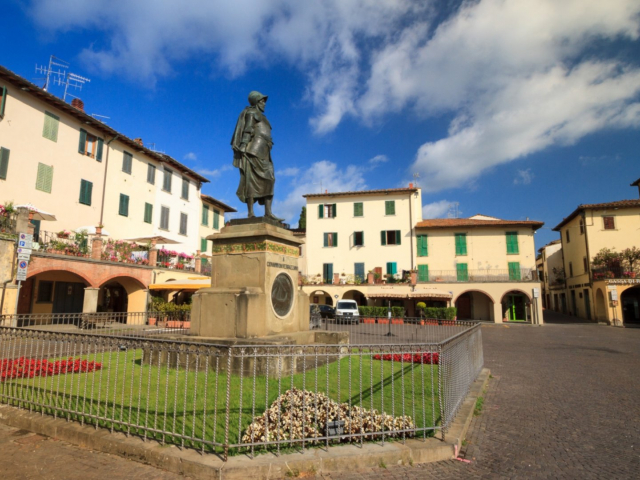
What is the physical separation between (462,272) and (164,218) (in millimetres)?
26024

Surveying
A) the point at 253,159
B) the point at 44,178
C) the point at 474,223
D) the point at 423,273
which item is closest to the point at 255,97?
the point at 253,159

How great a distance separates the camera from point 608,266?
107ft

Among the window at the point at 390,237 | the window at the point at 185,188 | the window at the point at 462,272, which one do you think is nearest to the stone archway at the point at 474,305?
the window at the point at 462,272

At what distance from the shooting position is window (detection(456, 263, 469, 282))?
3659cm

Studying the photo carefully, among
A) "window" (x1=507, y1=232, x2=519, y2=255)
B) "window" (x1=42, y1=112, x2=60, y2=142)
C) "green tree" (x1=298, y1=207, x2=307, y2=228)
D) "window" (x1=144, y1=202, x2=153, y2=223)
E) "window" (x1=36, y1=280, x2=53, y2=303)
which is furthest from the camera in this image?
"green tree" (x1=298, y1=207, x2=307, y2=228)

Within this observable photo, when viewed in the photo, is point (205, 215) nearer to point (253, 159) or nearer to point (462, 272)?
point (462, 272)

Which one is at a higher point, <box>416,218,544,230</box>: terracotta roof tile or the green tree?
the green tree

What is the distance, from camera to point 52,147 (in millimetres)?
22484

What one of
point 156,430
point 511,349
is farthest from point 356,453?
point 511,349

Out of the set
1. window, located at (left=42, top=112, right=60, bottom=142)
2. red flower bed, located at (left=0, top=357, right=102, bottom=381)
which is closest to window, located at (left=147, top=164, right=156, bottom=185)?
window, located at (left=42, top=112, right=60, bottom=142)

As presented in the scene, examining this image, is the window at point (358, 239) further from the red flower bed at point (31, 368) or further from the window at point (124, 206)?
the red flower bed at point (31, 368)

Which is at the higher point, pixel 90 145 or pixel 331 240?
pixel 90 145

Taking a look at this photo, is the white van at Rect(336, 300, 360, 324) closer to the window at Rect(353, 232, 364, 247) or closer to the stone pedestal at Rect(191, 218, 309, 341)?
the window at Rect(353, 232, 364, 247)

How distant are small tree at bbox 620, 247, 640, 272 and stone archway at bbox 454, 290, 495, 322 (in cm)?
1066
